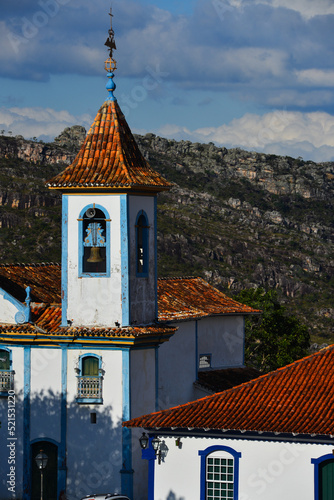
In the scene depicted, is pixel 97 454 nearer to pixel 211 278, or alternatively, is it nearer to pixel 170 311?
pixel 170 311

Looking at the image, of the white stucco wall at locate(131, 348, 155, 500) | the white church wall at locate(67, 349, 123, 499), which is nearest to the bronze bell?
the white church wall at locate(67, 349, 123, 499)

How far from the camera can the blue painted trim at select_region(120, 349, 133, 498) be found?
2650cm

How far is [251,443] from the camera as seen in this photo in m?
23.5

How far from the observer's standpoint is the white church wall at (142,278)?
2716 cm

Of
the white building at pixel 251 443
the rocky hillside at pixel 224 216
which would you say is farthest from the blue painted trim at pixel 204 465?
the rocky hillside at pixel 224 216

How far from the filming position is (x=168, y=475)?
24.1 metres

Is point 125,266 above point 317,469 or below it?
above

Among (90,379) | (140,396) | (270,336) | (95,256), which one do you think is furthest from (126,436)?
(270,336)

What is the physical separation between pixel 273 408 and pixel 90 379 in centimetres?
556

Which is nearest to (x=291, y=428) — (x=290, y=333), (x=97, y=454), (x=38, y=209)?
(x=97, y=454)

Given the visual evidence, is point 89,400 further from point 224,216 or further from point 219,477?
point 224,216

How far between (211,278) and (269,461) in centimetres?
5169

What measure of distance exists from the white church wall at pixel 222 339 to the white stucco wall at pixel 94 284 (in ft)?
24.6

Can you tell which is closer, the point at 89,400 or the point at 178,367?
the point at 89,400
